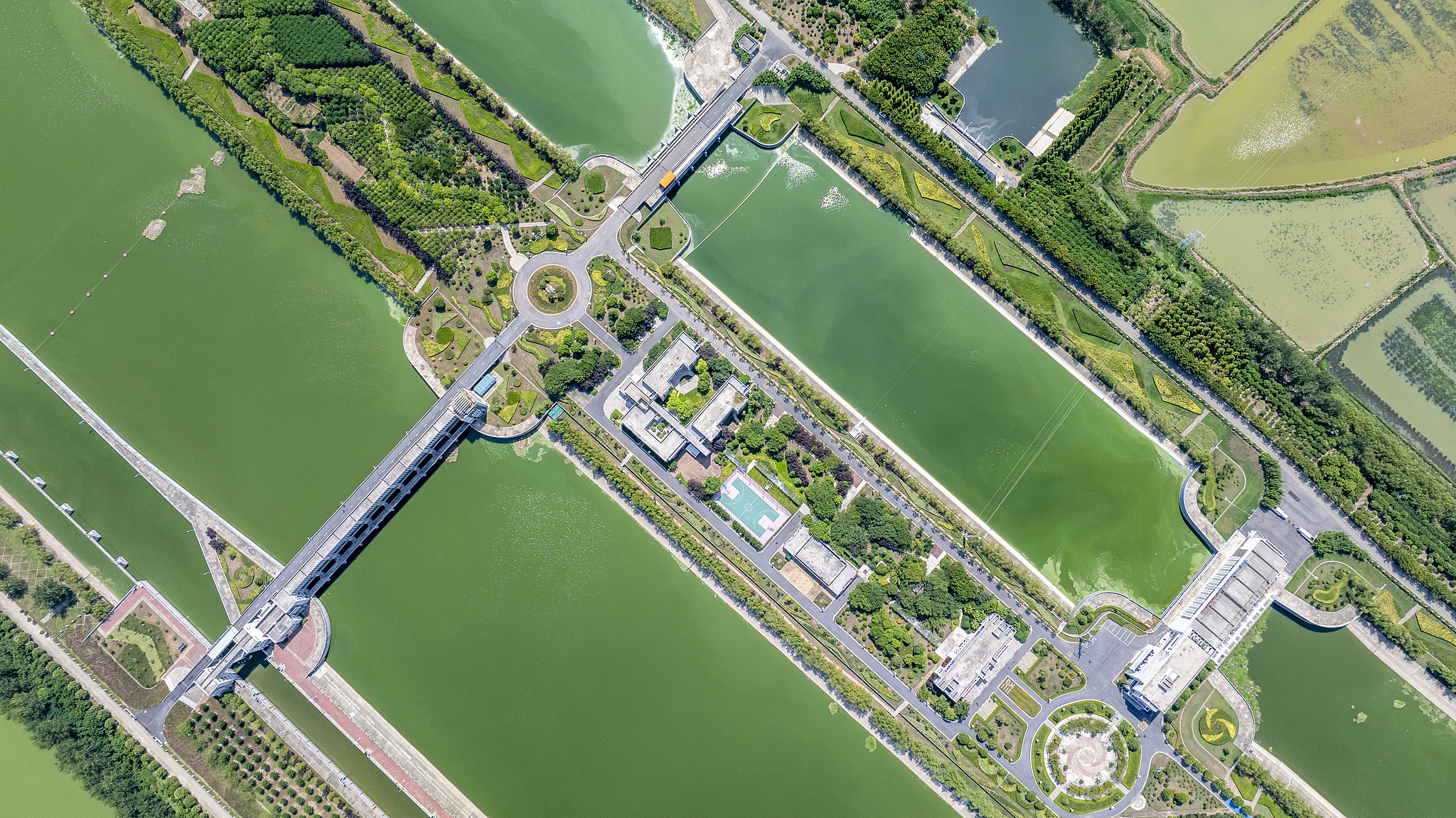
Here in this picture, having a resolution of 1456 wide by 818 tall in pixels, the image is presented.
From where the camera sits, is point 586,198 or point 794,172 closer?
point 586,198

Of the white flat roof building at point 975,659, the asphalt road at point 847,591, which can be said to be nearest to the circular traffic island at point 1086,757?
the asphalt road at point 847,591

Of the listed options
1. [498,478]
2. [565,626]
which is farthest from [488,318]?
[565,626]

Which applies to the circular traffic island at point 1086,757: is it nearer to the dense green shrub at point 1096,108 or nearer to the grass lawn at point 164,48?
the dense green shrub at point 1096,108

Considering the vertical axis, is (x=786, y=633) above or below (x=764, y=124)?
below

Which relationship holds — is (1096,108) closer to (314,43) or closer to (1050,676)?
(1050,676)

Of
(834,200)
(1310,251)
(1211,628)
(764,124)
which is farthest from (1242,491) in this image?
(764,124)

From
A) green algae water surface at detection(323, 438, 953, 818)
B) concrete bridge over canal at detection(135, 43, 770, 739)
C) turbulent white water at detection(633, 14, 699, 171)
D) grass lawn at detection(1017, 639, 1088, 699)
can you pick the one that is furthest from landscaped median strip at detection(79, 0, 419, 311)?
grass lawn at detection(1017, 639, 1088, 699)
